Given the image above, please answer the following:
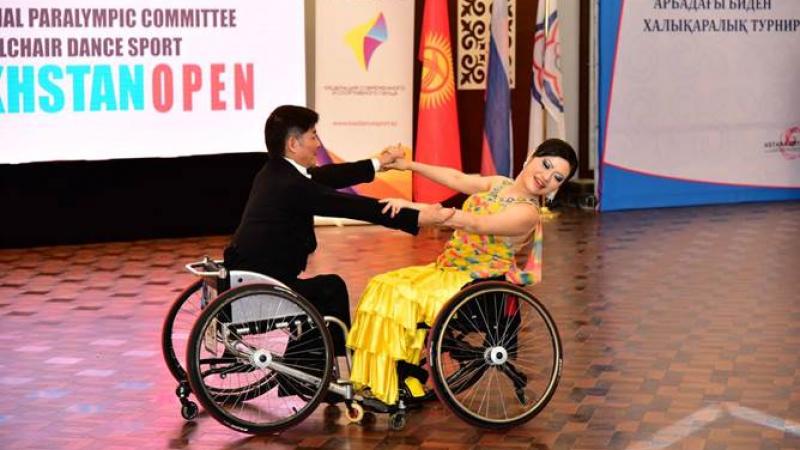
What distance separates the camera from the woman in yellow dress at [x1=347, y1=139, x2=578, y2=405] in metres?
4.70

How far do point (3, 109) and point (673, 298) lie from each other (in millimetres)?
4303

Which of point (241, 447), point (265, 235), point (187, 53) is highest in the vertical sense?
point (187, 53)

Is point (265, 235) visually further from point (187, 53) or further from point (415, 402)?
point (187, 53)

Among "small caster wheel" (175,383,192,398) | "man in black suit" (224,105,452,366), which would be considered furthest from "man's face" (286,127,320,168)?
"small caster wheel" (175,383,192,398)

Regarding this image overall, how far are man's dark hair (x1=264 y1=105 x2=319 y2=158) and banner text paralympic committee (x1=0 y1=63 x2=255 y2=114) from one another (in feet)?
14.1

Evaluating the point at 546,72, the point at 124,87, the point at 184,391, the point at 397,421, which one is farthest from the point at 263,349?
the point at 546,72

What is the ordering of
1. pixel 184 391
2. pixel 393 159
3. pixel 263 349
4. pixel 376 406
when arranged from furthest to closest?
pixel 393 159 < pixel 184 391 < pixel 376 406 < pixel 263 349

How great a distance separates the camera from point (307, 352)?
468cm

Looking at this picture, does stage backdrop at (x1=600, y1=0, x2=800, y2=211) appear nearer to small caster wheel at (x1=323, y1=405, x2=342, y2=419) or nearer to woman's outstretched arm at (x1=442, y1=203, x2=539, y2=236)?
woman's outstretched arm at (x1=442, y1=203, x2=539, y2=236)

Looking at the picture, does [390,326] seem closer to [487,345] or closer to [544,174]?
[487,345]

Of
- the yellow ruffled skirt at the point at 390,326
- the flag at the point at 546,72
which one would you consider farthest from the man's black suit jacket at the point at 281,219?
the flag at the point at 546,72

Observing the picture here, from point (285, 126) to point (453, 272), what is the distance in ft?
2.52

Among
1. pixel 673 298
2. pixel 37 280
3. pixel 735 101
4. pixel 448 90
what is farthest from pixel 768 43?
pixel 37 280

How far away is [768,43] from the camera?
1073cm
